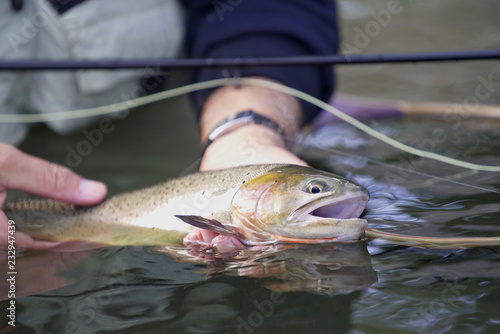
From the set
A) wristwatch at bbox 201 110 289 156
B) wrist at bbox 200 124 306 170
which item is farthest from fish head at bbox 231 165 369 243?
wristwatch at bbox 201 110 289 156

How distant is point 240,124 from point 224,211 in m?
0.50

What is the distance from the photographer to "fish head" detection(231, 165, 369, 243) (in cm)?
142

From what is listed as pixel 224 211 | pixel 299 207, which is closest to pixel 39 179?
pixel 224 211

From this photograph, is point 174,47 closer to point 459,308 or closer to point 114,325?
point 114,325

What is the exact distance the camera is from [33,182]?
1.69 metres

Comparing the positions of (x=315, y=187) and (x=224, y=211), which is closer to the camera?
(x=315, y=187)

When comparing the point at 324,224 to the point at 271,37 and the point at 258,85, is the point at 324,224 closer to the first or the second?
the point at 258,85

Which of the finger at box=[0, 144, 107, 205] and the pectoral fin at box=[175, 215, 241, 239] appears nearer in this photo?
the pectoral fin at box=[175, 215, 241, 239]

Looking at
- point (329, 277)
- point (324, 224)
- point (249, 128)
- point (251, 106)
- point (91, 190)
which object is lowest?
point (329, 277)

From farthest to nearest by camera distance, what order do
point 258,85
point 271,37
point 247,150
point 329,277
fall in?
1. point 271,37
2. point 258,85
3. point 247,150
4. point 329,277

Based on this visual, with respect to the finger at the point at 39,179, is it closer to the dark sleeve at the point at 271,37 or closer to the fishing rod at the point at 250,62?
the fishing rod at the point at 250,62

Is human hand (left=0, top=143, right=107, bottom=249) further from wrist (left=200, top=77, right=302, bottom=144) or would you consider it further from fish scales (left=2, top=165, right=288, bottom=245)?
wrist (left=200, top=77, right=302, bottom=144)

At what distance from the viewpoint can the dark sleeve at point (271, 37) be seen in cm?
233

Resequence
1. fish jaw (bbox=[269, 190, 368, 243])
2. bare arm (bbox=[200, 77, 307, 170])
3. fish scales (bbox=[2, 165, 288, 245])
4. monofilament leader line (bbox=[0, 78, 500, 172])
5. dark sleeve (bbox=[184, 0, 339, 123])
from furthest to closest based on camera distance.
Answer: dark sleeve (bbox=[184, 0, 339, 123]), monofilament leader line (bbox=[0, 78, 500, 172]), bare arm (bbox=[200, 77, 307, 170]), fish scales (bbox=[2, 165, 288, 245]), fish jaw (bbox=[269, 190, 368, 243])
